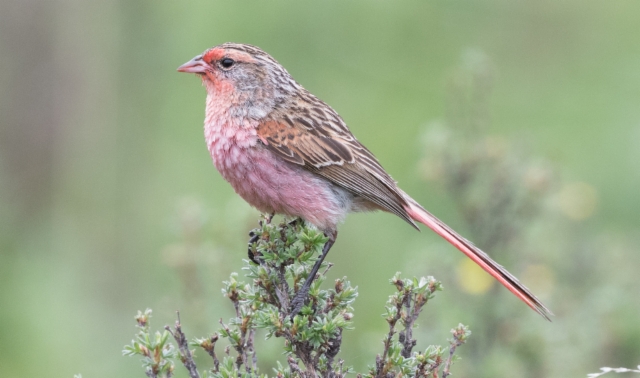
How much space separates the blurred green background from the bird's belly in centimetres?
58

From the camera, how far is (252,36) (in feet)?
36.2

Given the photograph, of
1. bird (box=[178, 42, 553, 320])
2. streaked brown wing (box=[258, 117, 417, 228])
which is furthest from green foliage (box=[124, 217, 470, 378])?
streaked brown wing (box=[258, 117, 417, 228])

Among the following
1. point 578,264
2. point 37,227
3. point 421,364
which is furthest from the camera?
point 37,227

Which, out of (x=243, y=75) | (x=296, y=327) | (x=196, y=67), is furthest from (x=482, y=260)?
(x=196, y=67)

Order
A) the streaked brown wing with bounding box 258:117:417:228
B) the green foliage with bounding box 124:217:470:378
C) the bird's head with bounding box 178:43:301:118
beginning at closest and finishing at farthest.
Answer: the green foliage with bounding box 124:217:470:378
the streaked brown wing with bounding box 258:117:417:228
the bird's head with bounding box 178:43:301:118

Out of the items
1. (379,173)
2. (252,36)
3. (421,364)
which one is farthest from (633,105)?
(421,364)

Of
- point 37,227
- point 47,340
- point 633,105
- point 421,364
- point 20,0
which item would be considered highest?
point 633,105

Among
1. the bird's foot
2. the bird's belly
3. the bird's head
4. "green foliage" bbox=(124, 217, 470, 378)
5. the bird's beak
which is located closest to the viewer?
"green foliage" bbox=(124, 217, 470, 378)

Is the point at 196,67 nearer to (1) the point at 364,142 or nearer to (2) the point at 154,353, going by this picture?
(2) the point at 154,353

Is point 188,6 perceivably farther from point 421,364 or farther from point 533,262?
point 421,364

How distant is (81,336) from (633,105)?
24.2 feet

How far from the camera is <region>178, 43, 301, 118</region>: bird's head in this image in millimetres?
5641

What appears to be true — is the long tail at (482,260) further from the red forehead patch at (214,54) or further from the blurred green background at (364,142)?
the red forehead patch at (214,54)

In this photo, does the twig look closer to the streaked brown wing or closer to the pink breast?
the pink breast
